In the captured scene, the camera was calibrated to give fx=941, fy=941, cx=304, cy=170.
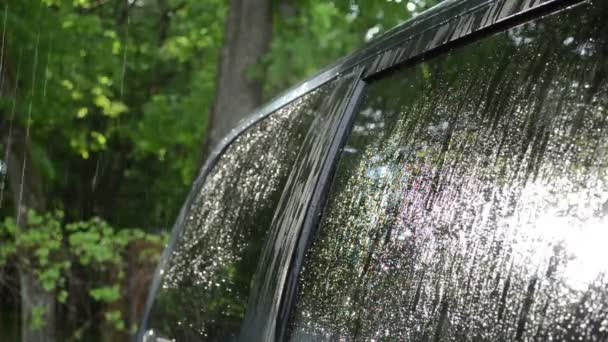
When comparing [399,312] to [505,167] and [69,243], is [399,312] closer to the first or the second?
[505,167]

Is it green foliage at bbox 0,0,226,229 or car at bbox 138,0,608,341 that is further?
green foliage at bbox 0,0,226,229

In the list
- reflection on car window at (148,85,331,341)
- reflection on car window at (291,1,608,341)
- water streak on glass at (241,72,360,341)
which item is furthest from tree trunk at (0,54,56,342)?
reflection on car window at (291,1,608,341)

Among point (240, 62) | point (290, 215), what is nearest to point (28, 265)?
point (240, 62)

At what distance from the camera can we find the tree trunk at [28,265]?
29.7 feet

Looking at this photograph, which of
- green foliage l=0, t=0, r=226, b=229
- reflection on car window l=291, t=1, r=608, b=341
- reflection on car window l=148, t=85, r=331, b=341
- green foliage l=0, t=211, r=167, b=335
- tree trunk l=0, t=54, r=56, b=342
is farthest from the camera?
green foliage l=0, t=211, r=167, b=335

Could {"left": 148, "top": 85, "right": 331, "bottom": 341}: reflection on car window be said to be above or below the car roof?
below

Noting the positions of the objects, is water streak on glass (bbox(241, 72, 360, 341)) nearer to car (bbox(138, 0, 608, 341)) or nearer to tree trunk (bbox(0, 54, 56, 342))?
car (bbox(138, 0, 608, 341))

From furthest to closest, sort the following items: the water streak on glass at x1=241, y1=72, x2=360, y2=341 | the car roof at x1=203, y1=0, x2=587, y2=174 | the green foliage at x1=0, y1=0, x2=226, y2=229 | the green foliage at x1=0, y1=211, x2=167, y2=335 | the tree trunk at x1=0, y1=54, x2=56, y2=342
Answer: the green foliage at x1=0, y1=211, x2=167, y2=335 < the tree trunk at x1=0, y1=54, x2=56, y2=342 < the green foliage at x1=0, y1=0, x2=226, y2=229 < the water streak on glass at x1=241, y1=72, x2=360, y2=341 < the car roof at x1=203, y1=0, x2=587, y2=174

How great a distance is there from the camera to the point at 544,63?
1.61 meters

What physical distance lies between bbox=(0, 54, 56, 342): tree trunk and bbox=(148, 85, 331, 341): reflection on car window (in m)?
5.72

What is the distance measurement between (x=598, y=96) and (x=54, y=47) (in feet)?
28.4

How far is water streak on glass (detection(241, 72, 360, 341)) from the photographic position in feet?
7.52

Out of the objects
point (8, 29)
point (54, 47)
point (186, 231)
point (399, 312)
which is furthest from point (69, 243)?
Answer: point (399, 312)

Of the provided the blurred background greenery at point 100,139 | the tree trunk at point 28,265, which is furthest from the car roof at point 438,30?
the tree trunk at point 28,265
